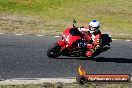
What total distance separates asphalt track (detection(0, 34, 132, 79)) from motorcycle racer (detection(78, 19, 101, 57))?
46 cm

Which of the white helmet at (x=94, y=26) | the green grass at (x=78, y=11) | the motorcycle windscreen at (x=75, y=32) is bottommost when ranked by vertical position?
the green grass at (x=78, y=11)

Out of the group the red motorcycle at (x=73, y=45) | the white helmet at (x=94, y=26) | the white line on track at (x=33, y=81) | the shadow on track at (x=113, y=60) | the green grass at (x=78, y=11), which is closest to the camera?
the white line on track at (x=33, y=81)

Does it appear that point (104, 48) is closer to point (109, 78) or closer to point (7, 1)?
point (109, 78)

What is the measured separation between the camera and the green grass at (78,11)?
88.9ft

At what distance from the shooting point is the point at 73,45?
15711mm

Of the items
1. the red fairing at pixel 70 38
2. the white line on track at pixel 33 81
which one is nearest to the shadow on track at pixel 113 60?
the red fairing at pixel 70 38

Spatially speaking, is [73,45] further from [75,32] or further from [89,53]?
[89,53]

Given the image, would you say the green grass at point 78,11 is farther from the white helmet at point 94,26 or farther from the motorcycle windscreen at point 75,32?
the white helmet at point 94,26

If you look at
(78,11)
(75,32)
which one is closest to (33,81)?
(75,32)

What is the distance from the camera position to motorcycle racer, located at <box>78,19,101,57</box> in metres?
15.5

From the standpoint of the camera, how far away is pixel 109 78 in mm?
9484

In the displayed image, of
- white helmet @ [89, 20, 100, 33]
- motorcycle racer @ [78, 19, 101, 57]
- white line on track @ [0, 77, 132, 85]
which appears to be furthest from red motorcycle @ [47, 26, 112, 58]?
white line on track @ [0, 77, 132, 85]

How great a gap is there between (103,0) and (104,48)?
20013 millimetres

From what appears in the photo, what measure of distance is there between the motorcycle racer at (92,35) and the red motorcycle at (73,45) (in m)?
0.13
